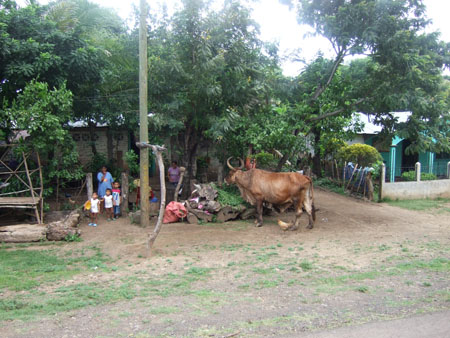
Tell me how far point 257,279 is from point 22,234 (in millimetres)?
5955

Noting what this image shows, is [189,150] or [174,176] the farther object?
[174,176]

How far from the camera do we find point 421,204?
15125 mm

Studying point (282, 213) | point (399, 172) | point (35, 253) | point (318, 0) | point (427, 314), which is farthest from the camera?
point (399, 172)

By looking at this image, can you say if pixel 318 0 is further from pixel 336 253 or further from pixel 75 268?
pixel 75 268

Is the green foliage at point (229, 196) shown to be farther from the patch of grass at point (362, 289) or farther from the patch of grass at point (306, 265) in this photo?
the patch of grass at point (362, 289)

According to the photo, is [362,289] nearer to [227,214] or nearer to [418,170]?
[227,214]

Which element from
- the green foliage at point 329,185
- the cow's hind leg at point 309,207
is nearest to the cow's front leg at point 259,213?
the cow's hind leg at point 309,207

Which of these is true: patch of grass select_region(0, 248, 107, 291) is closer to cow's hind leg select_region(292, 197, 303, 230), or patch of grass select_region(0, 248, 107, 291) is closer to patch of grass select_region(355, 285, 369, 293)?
patch of grass select_region(355, 285, 369, 293)

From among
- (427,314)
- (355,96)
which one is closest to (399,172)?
(355,96)

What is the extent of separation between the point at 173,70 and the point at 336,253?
628 cm

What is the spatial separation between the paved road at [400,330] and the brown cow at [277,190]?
18.9ft

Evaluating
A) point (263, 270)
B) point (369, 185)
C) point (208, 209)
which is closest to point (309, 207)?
point (208, 209)

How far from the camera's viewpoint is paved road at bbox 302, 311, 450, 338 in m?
4.65

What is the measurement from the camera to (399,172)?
69.4ft
